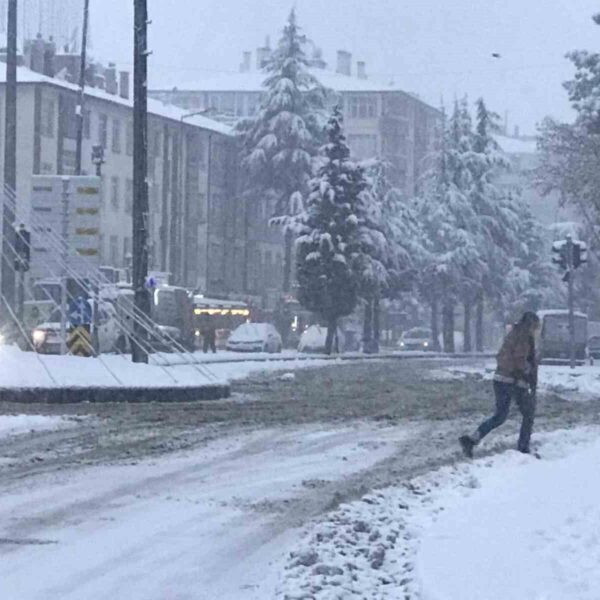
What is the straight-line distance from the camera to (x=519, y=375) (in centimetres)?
1892

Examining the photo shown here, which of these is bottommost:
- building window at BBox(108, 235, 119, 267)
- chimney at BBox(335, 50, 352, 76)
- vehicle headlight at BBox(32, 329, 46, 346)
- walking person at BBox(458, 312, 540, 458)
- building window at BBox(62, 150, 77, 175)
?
vehicle headlight at BBox(32, 329, 46, 346)

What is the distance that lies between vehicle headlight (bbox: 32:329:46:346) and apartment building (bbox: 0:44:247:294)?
94.7 ft

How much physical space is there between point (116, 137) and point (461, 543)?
8310 cm

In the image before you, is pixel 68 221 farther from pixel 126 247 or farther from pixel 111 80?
pixel 111 80

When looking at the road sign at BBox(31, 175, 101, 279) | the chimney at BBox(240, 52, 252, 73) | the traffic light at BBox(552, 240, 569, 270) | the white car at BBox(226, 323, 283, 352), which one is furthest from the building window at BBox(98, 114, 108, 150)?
the chimney at BBox(240, 52, 252, 73)

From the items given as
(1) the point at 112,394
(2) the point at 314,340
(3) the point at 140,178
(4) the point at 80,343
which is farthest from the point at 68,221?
(2) the point at 314,340

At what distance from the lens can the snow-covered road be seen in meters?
10.5

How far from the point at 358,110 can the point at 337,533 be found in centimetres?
14040

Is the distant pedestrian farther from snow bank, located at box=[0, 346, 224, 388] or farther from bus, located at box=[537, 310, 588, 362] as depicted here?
snow bank, located at box=[0, 346, 224, 388]

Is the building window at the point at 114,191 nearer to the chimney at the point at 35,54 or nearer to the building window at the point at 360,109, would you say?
the chimney at the point at 35,54

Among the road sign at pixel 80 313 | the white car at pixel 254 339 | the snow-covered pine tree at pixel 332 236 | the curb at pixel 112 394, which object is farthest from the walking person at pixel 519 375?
the snow-covered pine tree at pixel 332 236

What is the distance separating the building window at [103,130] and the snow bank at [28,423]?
66.7m

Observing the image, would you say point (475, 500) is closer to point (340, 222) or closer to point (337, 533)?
point (337, 533)

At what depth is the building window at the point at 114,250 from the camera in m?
91.2
